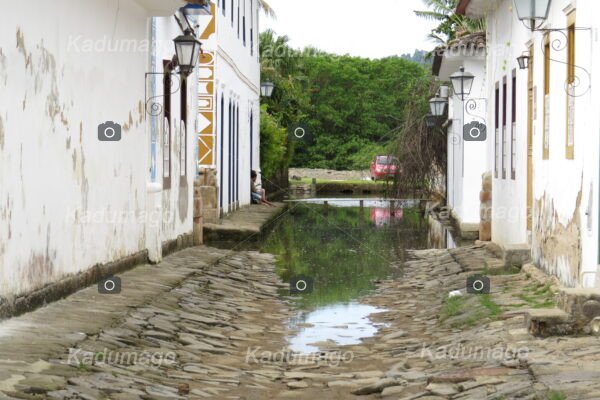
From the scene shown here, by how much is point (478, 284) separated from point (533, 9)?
12.5ft

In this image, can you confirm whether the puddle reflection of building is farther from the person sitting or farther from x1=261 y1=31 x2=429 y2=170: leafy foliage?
x1=261 y1=31 x2=429 y2=170: leafy foliage

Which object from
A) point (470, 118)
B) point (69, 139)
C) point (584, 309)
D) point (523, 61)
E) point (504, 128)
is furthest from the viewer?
point (470, 118)

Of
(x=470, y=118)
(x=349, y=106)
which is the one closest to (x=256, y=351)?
(x=470, y=118)

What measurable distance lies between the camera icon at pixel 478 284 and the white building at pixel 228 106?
10.2 m

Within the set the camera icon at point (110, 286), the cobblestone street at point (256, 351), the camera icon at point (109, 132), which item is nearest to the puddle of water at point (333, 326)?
the cobblestone street at point (256, 351)

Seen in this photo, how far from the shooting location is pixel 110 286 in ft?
40.3

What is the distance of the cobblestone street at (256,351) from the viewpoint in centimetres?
768

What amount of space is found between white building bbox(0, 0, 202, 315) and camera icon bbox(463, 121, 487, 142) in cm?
700

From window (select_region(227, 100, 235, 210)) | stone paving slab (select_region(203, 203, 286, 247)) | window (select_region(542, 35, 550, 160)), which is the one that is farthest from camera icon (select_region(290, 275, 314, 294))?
window (select_region(227, 100, 235, 210))

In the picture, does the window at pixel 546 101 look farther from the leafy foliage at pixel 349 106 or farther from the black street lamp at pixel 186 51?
the leafy foliage at pixel 349 106

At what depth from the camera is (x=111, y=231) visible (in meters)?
13.2

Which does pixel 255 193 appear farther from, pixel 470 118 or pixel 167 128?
pixel 167 128

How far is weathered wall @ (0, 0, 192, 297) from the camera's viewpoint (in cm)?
937

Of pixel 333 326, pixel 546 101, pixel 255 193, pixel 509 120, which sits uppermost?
pixel 546 101
